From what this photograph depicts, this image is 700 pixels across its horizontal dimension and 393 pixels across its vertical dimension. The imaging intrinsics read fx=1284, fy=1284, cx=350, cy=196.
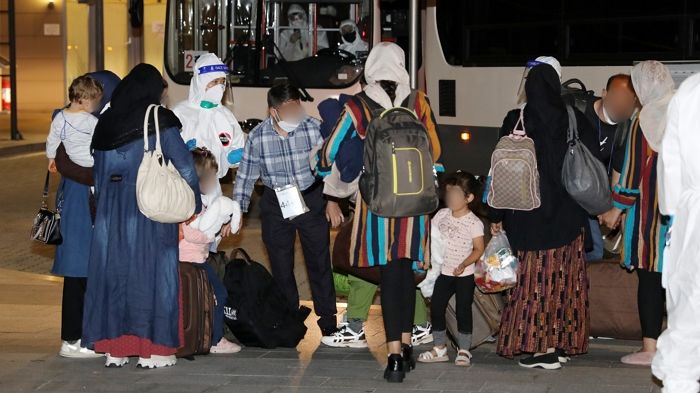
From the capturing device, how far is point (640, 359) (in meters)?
7.50

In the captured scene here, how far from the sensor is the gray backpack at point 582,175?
706 cm

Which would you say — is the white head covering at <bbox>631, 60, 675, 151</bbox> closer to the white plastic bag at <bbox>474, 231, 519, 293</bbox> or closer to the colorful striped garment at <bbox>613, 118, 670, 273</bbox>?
the colorful striped garment at <bbox>613, 118, 670, 273</bbox>

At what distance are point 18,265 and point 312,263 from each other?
488 centimetres

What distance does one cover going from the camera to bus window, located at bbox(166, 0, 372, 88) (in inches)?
586

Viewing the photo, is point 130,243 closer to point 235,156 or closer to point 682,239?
point 235,156

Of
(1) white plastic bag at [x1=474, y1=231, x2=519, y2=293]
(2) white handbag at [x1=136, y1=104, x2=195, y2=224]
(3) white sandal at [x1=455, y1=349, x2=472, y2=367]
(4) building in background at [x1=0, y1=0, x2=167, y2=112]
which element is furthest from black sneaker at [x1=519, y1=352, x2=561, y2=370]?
(4) building in background at [x1=0, y1=0, x2=167, y2=112]

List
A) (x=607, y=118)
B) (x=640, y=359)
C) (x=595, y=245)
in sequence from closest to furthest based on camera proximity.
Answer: (x=640, y=359) < (x=595, y=245) < (x=607, y=118)

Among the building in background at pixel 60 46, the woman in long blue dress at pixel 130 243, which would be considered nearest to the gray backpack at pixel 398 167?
the woman in long blue dress at pixel 130 243

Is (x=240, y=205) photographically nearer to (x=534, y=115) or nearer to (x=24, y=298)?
(x=534, y=115)

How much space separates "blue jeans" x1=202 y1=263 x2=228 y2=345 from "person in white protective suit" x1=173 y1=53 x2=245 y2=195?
786 mm

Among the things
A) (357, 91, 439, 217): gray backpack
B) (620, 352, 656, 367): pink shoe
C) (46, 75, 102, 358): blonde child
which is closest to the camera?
(357, 91, 439, 217): gray backpack

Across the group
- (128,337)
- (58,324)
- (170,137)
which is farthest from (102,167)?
(58,324)

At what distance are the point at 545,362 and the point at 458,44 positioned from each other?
278 inches

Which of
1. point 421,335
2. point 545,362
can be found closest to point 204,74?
point 421,335
